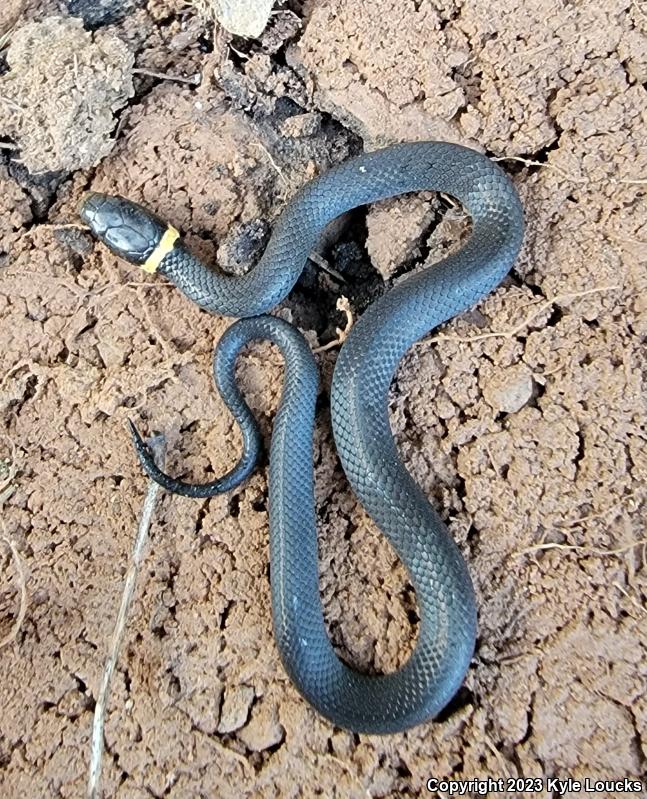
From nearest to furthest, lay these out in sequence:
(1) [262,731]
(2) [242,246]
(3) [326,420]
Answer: (1) [262,731] → (3) [326,420] → (2) [242,246]

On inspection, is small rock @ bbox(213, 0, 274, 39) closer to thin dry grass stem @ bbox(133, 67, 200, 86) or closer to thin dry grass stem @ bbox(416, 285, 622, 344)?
thin dry grass stem @ bbox(133, 67, 200, 86)

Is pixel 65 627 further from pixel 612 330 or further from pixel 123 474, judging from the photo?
pixel 612 330

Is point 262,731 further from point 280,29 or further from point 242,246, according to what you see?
point 280,29

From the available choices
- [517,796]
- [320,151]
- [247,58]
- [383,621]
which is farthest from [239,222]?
[517,796]

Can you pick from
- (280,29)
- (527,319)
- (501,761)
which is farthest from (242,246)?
(501,761)

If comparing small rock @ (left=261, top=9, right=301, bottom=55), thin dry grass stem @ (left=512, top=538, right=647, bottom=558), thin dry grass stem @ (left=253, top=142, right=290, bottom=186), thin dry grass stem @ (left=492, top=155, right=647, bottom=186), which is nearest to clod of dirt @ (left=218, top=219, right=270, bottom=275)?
thin dry grass stem @ (left=253, top=142, right=290, bottom=186)

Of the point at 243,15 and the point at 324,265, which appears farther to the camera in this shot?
the point at 324,265
